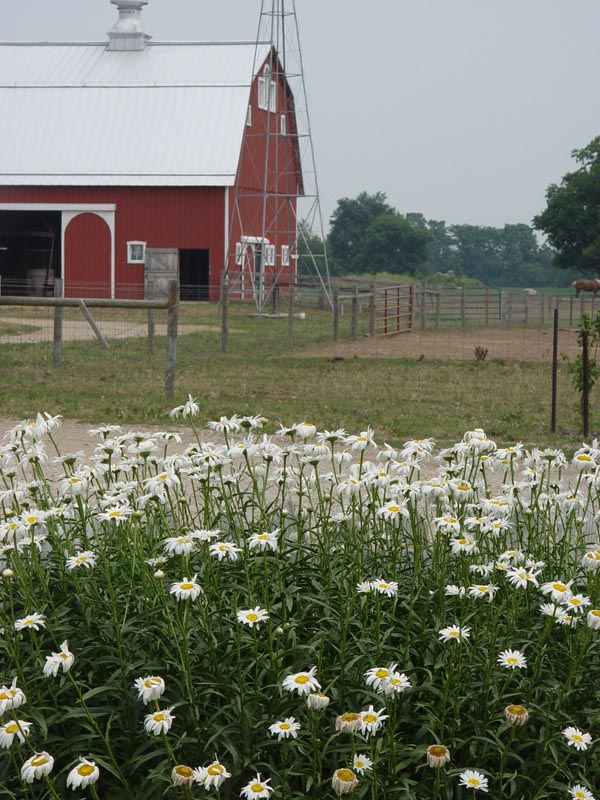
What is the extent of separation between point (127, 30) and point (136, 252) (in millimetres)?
8784

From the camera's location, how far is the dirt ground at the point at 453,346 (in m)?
21.2

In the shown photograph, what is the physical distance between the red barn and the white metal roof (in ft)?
0.15

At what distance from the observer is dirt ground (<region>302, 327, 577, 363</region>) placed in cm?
2120

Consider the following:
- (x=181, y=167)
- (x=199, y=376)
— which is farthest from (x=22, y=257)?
(x=199, y=376)

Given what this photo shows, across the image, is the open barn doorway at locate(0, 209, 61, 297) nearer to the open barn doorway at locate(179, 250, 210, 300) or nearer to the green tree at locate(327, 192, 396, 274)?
the open barn doorway at locate(179, 250, 210, 300)

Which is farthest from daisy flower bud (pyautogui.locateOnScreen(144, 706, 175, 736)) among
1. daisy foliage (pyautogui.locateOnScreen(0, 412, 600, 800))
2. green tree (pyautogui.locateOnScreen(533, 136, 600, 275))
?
green tree (pyautogui.locateOnScreen(533, 136, 600, 275))

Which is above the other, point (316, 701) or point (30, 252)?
point (30, 252)

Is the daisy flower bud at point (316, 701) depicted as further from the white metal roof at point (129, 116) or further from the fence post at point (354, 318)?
the white metal roof at point (129, 116)

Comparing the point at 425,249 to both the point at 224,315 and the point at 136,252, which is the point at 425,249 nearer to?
the point at 136,252

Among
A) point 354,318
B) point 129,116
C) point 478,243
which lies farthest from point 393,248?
point 354,318

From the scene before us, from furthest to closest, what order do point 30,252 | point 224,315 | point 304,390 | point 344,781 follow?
1. point 30,252
2. point 224,315
3. point 304,390
4. point 344,781

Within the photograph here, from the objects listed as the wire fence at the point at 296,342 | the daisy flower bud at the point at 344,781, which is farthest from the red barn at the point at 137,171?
the daisy flower bud at the point at 344,781

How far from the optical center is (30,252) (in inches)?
1519

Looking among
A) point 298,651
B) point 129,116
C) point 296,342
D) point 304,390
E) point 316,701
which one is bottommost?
point 304,390
